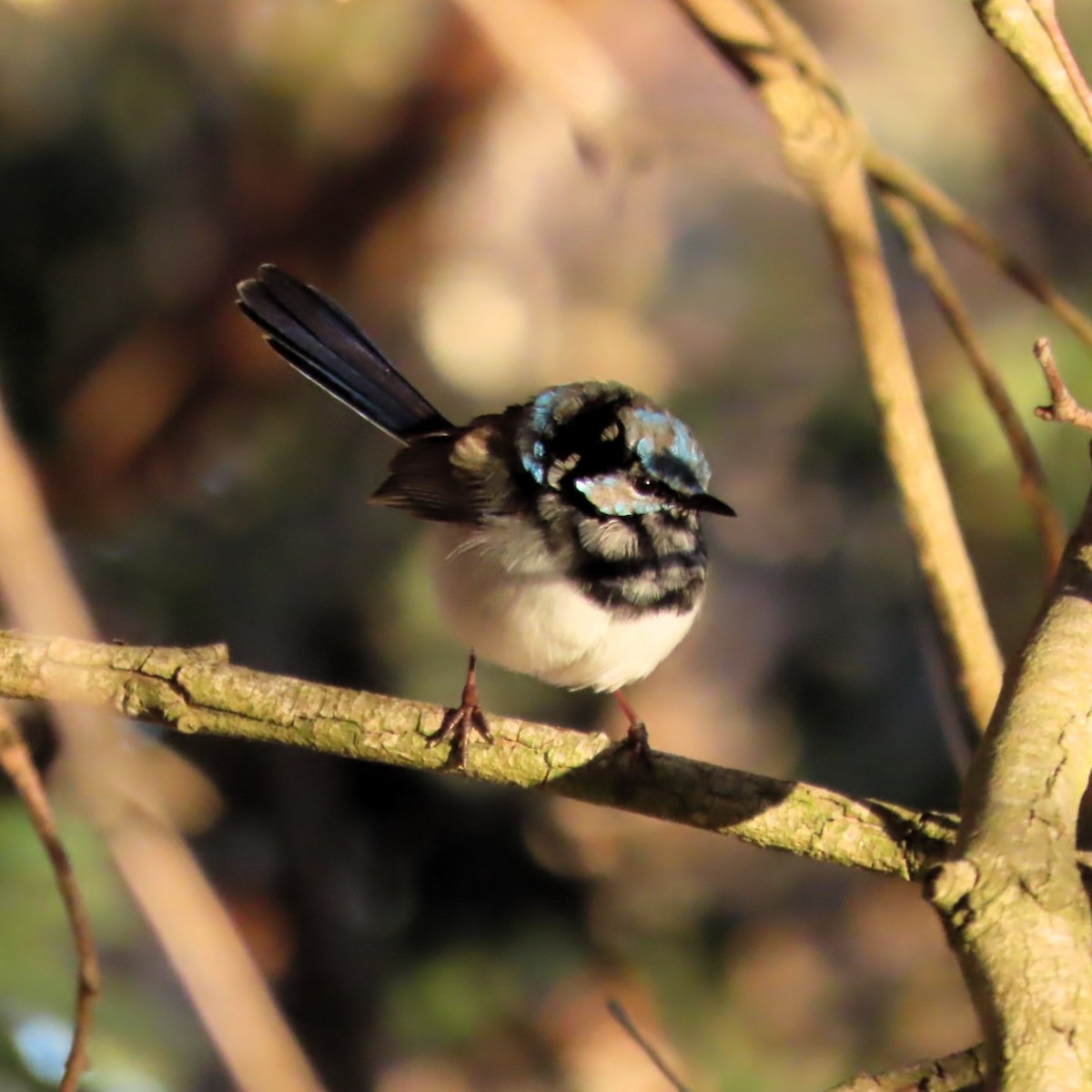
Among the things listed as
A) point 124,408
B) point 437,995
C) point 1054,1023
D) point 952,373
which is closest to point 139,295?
point 124,408

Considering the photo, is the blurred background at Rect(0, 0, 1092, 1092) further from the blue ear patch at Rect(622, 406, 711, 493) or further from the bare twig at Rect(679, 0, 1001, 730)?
the blue ear patch at Rect(622, 406, 711, 493)

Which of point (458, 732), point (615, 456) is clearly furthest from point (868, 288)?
point (458, 732)

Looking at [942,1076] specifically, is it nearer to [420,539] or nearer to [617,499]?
[617,499]

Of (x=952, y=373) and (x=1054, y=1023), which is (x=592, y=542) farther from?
(x=952, y=373)

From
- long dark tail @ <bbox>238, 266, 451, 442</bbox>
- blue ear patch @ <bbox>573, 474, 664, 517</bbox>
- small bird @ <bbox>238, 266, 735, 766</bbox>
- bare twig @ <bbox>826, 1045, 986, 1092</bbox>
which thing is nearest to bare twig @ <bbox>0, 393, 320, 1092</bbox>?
small bird @ <bbox>238, 266, 735, 766</bbox>

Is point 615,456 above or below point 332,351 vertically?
below

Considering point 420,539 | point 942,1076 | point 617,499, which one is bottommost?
point 942,1076

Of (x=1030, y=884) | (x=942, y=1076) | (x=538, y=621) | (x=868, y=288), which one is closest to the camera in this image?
(x=1030, y=884)
